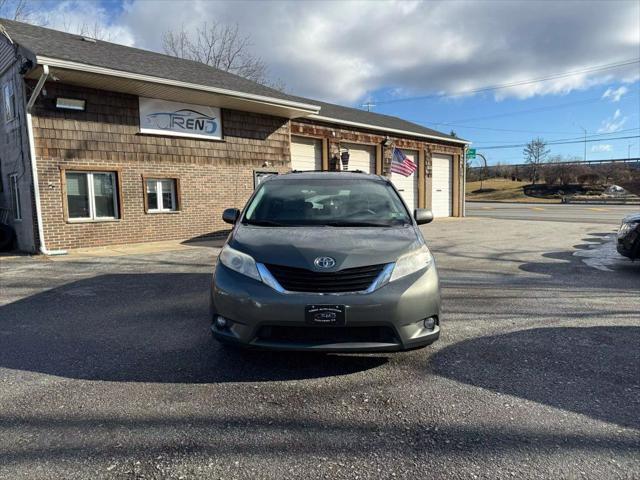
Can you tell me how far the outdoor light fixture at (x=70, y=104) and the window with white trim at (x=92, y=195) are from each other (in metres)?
1.53

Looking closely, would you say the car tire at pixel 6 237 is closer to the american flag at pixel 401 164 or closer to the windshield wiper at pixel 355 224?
the windshield wiper at pixel 355 224

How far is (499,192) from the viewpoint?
6950cm

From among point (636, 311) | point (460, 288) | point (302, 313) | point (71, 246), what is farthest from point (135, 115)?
point (636, 311)

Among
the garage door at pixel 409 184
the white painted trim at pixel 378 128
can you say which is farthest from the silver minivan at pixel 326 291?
the garage door at pixel 409 184

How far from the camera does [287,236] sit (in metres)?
3.68

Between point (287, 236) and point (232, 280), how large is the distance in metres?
0.61

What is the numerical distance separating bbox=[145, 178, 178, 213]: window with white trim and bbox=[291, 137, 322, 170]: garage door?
15.6 ft

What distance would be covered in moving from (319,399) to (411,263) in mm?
1228

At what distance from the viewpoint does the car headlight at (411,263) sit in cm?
335

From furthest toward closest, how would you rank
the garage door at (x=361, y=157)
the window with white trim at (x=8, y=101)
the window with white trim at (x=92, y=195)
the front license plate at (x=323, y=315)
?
1. the garage door at (x=361, y=157)
2. the window with white trim at (x=92, y=195)
3. the window with white trim at (x=8, y=101)
4. the front license plate at (x=323, y=315)

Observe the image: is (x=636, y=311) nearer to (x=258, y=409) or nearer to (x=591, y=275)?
(x=591, y=275)

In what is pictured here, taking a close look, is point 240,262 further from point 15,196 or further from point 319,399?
point 15,196

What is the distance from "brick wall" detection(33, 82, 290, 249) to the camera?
34.5 ft

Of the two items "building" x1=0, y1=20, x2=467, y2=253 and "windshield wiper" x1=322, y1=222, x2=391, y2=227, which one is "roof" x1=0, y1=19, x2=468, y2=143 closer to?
"building" x1=0, y1=20, x2=467, y2=253
